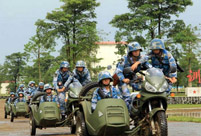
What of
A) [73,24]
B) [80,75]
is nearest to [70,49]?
[73,24]

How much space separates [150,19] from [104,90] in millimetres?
40106

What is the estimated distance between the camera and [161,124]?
8.09 metres

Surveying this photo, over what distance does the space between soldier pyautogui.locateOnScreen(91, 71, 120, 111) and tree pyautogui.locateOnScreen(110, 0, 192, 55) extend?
131 feet

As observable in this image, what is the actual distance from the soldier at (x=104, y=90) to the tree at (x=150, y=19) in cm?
3999

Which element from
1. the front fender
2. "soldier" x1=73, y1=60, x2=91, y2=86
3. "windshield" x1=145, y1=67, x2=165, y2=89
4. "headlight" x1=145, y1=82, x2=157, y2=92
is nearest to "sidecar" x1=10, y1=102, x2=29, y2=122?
"soldier" x1=73, y1=60, x2=91, y2=86

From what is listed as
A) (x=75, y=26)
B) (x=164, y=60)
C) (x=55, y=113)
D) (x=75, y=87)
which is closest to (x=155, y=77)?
(x=164, y=60)

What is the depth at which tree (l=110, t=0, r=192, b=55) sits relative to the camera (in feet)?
161

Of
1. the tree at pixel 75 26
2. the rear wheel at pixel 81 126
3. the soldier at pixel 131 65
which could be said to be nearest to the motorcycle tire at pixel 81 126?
the rear wheel at pixel 81 126

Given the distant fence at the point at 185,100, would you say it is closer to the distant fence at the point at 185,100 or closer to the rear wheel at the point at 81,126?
the distant fence at the point at 185,100

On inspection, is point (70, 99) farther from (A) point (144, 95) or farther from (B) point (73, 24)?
(B) point (73, 24)

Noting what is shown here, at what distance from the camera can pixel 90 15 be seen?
5634 centimetres

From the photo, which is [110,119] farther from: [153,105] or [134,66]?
[134,66]

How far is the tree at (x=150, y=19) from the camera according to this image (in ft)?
161

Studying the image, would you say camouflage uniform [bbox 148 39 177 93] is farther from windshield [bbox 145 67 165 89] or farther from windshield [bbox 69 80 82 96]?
windshield [bbox 69 80 82 96]
